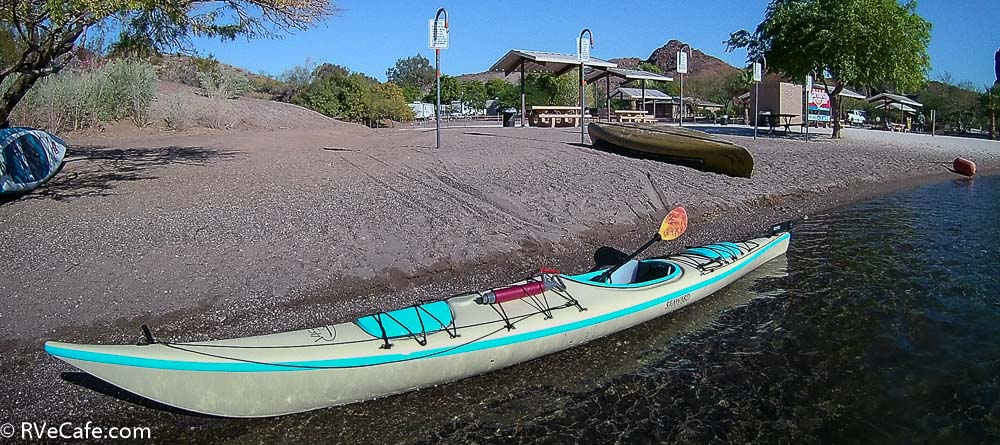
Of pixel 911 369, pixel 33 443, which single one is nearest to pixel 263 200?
pixel 33 443

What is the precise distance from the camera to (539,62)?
2347 cm

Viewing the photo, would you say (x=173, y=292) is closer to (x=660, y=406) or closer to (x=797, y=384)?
(x=660, y=406)

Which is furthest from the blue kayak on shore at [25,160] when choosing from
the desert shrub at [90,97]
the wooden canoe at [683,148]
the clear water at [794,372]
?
the wooden canoe at [683,148]

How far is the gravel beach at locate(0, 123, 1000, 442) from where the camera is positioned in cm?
609

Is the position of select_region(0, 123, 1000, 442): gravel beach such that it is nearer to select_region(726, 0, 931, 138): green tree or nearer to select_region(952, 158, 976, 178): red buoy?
select_region(952, 158, 976, 178): red buoy

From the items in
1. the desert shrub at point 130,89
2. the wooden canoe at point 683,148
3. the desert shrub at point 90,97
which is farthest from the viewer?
the desert shrub at point 130,89

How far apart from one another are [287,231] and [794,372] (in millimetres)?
5863

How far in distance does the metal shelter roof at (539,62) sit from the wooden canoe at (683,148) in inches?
287

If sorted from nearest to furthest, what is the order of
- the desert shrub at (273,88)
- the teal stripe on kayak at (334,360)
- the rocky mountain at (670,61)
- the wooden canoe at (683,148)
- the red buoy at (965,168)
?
the teal stripe on kayak at (334,360)
the wooden canoe at (683,148)
the red buoy at (965,168)
the desert shrub at (273,88)
the rocky mountain at (670,61)

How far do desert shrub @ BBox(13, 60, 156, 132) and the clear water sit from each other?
1674 cm

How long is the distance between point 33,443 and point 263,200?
537 centimetres

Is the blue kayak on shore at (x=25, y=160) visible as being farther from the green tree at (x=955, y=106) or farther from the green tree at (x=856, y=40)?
the green tree at (x=955, y=106)

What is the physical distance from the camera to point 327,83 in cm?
3070

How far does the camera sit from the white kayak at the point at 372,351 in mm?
4418
